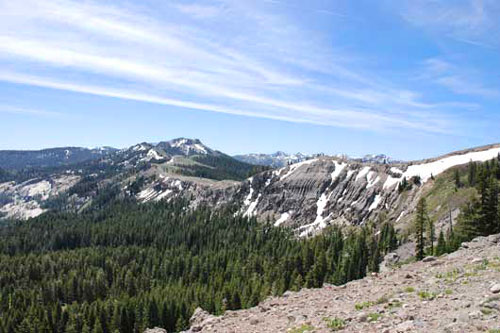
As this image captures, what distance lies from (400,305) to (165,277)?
142m

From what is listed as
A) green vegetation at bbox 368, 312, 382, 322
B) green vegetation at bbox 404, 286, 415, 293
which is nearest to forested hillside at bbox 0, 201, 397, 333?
green vegetation at bbox 404, 286, 415, 293

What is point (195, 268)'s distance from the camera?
495 feet

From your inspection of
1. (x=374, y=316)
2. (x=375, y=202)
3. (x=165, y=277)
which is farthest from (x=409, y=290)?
(x=375, y=202)

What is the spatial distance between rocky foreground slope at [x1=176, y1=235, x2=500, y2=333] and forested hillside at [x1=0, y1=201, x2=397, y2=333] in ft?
130

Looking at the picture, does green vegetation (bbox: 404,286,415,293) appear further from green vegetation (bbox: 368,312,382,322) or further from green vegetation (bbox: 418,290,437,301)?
green vegetation (bbox: 368,312,382,322)

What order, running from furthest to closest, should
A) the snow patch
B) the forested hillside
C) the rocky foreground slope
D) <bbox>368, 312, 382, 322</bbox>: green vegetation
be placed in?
1. the snow patch
2. the forested hillside
3. <bbox>368, 312, 382, 322</bbox>: green vegetation
4. the rocky foreground slope

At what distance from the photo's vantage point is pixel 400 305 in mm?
22078

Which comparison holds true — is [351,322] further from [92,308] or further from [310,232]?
[310,232]

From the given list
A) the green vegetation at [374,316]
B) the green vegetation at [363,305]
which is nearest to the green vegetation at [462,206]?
the green vegetation at [363,305]

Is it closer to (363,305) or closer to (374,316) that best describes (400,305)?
(374,316)

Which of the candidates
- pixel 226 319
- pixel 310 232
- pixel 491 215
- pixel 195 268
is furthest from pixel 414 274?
pixel 310 232

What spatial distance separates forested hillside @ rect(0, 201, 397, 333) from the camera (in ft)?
330

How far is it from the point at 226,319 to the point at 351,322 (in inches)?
473

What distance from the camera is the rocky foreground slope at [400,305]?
18.2m
